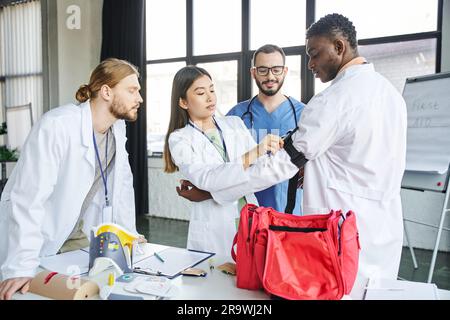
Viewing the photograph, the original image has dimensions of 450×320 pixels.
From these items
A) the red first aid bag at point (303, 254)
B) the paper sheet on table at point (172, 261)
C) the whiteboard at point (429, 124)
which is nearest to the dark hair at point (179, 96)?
the paper sheet on table at point (172, 261)

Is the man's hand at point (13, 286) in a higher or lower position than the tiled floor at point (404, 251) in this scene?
higher

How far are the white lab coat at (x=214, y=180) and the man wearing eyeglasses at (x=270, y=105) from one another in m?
0.48

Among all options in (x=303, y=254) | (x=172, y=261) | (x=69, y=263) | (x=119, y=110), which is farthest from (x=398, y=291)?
(x=119, y=110)

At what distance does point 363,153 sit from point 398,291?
48 cm

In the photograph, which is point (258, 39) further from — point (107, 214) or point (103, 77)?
point (107, 214)

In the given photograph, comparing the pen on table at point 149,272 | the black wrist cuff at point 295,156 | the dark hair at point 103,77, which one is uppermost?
the dark hair at point 103,77

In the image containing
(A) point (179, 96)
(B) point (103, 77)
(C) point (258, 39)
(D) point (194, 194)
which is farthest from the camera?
(C) point (258, 39)

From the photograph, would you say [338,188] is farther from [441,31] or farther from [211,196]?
[441,31]

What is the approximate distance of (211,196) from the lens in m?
1.66

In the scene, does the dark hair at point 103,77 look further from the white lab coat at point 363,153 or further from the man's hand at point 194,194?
the white lab coat at point 363,153

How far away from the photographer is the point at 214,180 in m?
1.59

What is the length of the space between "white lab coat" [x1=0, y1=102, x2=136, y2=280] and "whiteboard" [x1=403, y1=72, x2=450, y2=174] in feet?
7.03

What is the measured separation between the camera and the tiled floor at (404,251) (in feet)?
9.72
